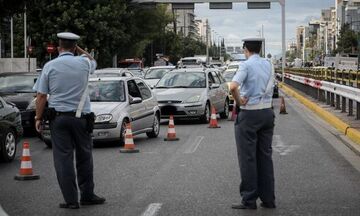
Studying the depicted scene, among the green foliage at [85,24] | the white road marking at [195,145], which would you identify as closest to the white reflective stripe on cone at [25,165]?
the white road marking at [195,145]

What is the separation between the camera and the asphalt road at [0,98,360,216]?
773 centimetres

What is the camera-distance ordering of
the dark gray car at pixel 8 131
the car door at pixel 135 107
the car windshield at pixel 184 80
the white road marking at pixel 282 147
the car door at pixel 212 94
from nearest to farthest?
the dark gray car at pixel 8 131
the white road marking at pixel 282 147
the car door at pixel 135 107
the car door at pixel 212 94
the car windshield at pixel 184 80

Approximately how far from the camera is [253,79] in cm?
740

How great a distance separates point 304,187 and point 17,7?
16.3 meters

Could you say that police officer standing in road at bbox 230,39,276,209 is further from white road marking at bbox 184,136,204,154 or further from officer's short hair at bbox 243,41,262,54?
white road marking at bbox 184,136,204,154

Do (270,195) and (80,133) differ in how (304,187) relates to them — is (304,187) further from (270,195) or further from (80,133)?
(80,133)

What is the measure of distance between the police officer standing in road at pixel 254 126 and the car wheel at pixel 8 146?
18.1 ft

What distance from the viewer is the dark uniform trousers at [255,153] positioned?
7398mm

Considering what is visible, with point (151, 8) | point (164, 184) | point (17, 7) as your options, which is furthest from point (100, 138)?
point (151, 8)

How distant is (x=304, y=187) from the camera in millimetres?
9039

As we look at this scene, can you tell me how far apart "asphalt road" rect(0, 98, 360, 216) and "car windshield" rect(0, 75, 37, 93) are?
321 centimetres

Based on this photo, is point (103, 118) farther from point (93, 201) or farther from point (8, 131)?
point (93, 201)

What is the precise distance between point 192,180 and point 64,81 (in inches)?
114

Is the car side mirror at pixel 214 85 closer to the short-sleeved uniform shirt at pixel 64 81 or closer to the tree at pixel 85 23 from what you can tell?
the short-sleeved uniform shirt at pixel 64 81
